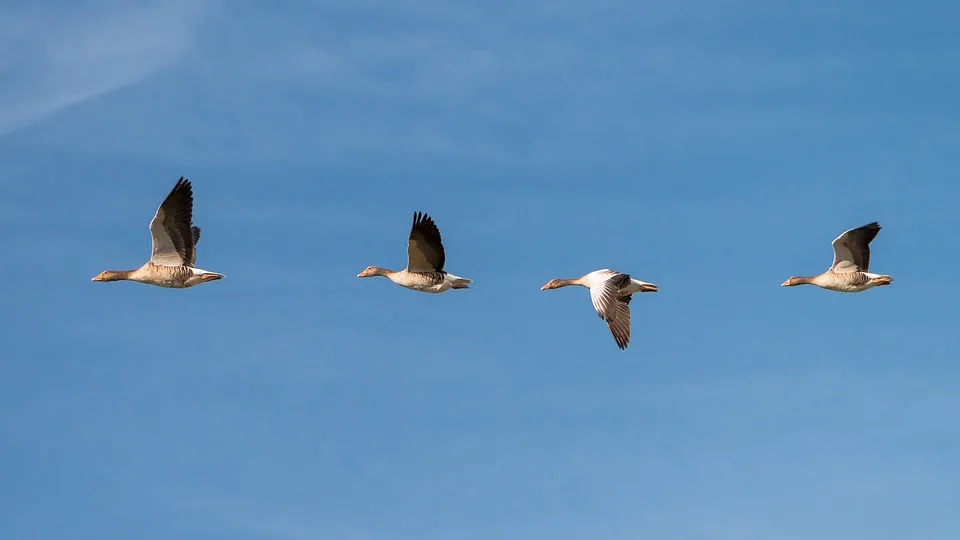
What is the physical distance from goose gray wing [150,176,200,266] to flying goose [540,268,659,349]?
9204mm

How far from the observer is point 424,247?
3694cm

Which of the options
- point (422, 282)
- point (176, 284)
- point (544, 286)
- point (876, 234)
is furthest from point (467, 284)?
point (876, 234)

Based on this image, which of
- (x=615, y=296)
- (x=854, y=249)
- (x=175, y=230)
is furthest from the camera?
(x=854, y=249)

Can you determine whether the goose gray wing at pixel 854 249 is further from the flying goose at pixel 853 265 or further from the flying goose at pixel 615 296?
the flying goose at pixel 615 296

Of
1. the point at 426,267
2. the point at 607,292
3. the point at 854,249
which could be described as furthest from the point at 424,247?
the point at 854,249

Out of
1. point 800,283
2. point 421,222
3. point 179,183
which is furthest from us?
point 800,283

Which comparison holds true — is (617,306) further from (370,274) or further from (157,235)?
(157,235)

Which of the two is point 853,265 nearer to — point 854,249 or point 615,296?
point 854,249

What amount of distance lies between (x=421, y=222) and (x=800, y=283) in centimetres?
1001

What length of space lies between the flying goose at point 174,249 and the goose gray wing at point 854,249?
565 inches

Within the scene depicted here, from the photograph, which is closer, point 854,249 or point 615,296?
point 615,296

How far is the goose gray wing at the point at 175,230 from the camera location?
34.0 meters

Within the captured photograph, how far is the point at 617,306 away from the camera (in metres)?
35.9

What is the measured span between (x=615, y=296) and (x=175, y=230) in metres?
9.95
